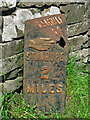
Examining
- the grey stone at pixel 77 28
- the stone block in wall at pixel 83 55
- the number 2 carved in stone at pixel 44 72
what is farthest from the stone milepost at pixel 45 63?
the stone block in wall at pixel 83 55

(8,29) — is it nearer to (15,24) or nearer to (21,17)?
(15,24)

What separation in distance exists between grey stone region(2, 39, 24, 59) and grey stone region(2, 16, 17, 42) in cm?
→ 6

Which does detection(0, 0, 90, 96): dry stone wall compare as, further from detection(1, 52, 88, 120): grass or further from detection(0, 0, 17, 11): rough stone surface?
detection(1, 52, 88, 120): grass

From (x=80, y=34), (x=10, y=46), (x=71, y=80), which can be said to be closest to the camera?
(x=10, y=46)

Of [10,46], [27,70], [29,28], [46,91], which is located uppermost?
[29,28]

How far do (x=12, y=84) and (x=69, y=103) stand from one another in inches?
27.3

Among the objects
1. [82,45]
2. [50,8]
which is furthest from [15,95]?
[82,45]

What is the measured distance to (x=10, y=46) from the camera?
7.18 feet

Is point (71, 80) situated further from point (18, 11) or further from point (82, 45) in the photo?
point (18, 11)

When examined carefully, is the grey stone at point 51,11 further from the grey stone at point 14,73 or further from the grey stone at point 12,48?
the grey stone at point 14,73

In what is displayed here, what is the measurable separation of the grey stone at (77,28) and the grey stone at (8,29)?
86 centimetres

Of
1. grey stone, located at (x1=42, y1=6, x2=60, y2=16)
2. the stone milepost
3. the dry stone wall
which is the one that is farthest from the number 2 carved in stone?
grey stone, located at (x1=42, y1=6, x2=60, y2=16)

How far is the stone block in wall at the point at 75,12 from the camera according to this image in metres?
2.67

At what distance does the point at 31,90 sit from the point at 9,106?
11.4 inches
